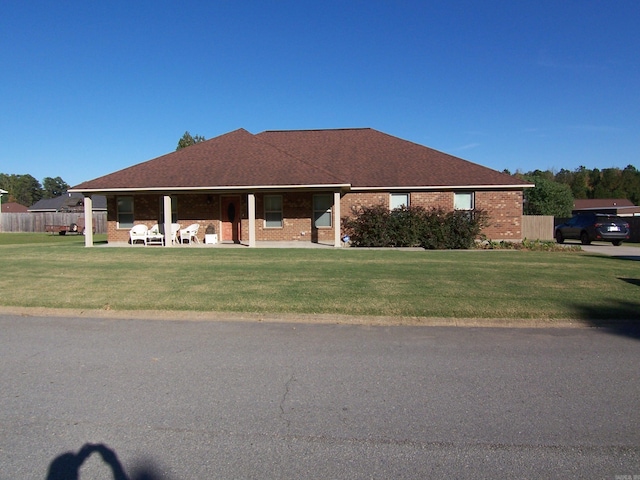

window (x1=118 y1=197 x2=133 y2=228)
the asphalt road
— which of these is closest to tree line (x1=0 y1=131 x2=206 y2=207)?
window (x1=118 y1=197 x2=133 y2=228)

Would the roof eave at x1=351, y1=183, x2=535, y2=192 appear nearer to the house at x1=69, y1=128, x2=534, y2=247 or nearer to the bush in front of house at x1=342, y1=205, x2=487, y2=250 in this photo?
the house at x1=69, y1=128, x2=534, y2=247

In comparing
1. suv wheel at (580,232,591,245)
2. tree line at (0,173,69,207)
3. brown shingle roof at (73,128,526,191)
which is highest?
tree line at (0,173,69,207)

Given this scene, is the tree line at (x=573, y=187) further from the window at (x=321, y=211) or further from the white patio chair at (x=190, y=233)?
the white patio chair at (x=190, y=233)

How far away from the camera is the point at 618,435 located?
12.9ft

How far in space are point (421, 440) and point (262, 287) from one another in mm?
6492

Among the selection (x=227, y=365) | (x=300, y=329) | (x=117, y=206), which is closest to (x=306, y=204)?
(x=117, y=206)

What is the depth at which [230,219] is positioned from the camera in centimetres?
2284

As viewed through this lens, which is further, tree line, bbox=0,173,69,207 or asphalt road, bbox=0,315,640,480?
tree line, bbox=0,173,69,207

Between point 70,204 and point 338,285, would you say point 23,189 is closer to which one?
point 70,204

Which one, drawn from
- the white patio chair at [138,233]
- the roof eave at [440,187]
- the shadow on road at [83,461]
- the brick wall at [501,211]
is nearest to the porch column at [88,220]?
the white patio chair at [138,233]

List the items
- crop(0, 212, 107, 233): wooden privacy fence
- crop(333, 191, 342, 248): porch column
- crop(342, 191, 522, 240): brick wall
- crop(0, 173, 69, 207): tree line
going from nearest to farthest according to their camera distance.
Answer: crop(333, 191, 342, 248): porch column
crop(342, 191, 522, 240): brick wall
crop(0, 212, 107, 233): wooden privacy fence
crop(0, 173, 69, 207): tree line

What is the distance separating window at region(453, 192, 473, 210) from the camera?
22016 millimetres

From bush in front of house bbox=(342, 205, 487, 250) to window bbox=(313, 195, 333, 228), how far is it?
6.41ft

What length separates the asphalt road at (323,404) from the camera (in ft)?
11.6
